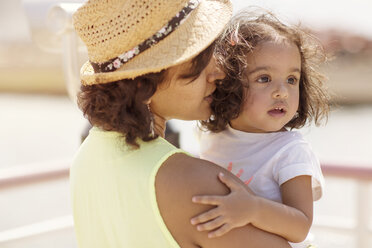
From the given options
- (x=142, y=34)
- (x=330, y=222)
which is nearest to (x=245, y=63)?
(x=142, y=34)

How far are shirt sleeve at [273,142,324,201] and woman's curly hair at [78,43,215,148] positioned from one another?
1.54 feet

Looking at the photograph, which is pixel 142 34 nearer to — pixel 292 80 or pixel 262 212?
pixel 262 212

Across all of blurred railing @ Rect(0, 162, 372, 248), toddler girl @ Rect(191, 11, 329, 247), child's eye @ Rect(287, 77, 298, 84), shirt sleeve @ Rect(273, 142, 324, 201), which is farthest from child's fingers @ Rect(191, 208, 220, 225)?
blurred railing @ Rect(0, 162, 372, 248)

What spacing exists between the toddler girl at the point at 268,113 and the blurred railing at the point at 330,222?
2.21 feet

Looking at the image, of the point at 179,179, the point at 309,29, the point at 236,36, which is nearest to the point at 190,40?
the point at 179,179

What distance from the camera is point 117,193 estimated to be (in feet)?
4.21

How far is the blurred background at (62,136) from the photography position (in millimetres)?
2420

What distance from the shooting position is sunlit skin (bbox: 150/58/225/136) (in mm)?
1378

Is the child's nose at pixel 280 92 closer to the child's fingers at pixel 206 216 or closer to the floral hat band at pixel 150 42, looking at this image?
A: the floral hat band at pixel 150 42

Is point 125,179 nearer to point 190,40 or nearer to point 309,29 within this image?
point 190,40

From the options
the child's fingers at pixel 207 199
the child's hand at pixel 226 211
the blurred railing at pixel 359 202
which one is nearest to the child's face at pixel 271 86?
the child's hand at pixel 226 211

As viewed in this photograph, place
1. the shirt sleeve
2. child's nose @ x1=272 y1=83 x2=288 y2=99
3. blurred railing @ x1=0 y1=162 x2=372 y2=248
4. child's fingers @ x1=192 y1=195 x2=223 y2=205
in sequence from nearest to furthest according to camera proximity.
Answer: child's fingers @ x1=192 y1=195 x2=223 y2=205, the shirt sleeve, child's nose @ x1=272 y1=83 x2=288 y2=99, blurred railing @ x1=0 y1=162 x2=372 y2=248

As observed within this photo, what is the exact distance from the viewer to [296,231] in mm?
1473

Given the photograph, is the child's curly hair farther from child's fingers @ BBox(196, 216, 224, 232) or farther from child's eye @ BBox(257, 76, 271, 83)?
child's fingers @ BBox(196, 216, 224, 232)
